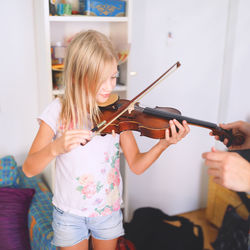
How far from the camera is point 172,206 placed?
2.47 metres

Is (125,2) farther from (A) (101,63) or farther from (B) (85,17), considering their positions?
(A) (101,63)

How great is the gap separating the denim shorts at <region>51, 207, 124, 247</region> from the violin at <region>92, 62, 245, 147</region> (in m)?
0.37

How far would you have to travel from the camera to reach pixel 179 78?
2.19 meters

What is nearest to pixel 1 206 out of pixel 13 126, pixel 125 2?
pixel 13 126

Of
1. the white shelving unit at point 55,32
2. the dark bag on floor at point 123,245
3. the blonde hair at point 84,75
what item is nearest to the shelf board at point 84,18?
the white shelving unit at point 55,32

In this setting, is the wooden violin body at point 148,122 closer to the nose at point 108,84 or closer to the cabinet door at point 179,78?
the nose at point 108,84

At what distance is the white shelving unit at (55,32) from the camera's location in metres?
1.49

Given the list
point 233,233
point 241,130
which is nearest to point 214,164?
point 241,130

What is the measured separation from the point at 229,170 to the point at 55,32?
Result: 1.29m

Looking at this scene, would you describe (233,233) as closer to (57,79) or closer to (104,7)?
(57,79)

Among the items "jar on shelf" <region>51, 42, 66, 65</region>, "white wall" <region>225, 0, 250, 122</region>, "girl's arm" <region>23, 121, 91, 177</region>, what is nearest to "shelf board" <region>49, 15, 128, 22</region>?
"jar on shelf" <region>51, 42, 66, 65</region>

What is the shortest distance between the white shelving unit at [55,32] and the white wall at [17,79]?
7 centimetres

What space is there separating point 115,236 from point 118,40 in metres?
1.07

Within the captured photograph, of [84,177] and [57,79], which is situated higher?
[57,79]
